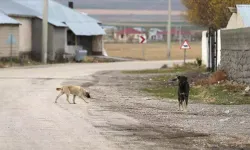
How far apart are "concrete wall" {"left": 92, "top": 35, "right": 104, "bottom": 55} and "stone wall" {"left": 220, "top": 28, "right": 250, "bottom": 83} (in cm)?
3768

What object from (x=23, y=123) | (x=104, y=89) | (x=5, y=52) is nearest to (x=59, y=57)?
(x=5, y=52)

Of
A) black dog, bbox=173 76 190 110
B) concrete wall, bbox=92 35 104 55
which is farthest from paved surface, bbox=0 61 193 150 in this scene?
concrete wall, bbox=92 35 104 55

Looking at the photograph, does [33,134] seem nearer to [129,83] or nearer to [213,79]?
[213,79]

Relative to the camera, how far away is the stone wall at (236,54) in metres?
22.1

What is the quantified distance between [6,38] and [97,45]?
20.4 meters

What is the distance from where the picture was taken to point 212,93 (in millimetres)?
21266

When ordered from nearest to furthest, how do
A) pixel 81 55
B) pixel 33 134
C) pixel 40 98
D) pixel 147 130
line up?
pixel 33 134
pixel 147 130
pixel 40 98
pixel 81 55

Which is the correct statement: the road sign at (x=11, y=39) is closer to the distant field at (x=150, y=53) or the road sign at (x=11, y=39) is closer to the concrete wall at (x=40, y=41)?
the concrete wall at (x=40, y=41)

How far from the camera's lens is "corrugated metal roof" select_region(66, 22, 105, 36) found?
58172mm

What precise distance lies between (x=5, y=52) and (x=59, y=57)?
8.64 meters

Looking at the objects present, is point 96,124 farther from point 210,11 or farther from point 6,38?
point 6,38

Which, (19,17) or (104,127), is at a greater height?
(19,17)

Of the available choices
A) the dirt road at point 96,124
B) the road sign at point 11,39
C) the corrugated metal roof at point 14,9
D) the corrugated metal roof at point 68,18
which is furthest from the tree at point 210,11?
the corrugated metal roof at point 68,18

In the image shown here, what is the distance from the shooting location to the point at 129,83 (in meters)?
28.5
